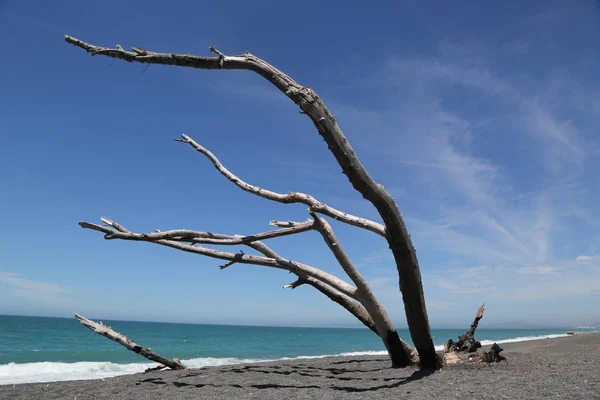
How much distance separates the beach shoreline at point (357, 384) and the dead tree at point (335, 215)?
2.33ft

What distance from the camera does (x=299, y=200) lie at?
231 inches

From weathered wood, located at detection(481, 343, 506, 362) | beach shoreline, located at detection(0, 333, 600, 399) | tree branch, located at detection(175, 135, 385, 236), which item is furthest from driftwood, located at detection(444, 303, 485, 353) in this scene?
tree branch, located at detection(175, 135, 385, 236)

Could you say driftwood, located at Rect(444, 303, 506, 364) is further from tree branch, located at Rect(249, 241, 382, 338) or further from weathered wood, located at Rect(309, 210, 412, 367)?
tree branch, located at Rect(249, 241, 382, 338)

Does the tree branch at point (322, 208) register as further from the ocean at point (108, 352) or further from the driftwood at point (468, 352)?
the ocean at point (108, 352)

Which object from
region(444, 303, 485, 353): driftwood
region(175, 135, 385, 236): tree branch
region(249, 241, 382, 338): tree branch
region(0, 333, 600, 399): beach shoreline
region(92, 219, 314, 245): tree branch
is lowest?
region(0, 333, 600, 399): beach shoreline

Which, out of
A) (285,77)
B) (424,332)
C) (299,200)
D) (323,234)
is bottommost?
(424,332)

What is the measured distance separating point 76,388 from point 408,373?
520 centimetres

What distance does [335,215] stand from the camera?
5.90 metres

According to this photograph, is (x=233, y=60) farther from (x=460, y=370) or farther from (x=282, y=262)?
(x=460, y=370)

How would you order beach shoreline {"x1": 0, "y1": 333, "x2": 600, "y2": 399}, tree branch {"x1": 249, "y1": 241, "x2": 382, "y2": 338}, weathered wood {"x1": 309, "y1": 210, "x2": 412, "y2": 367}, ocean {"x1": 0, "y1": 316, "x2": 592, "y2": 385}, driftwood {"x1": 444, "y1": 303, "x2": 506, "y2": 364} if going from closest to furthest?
beach shoreline {"x1": 0, "y1": 333, "x2": 600, "y2": 399}
weathered wood {"x1": 309, "y1": 210, "x2": 412, "y2": 367}
driftwood {"x1": 444, "y1": 303, "x2": 506, "y2": 364}
tree branch {"x1": 249, "y1": 241, "x2": 382, "y2": 338}
ocean {"x1": 0, "y1": 316, "x2": 592, "y2": 385}

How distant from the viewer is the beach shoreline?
174 inches

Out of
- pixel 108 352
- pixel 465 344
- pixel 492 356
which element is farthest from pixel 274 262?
pixel 108 352

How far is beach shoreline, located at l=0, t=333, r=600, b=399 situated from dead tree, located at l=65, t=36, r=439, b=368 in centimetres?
71

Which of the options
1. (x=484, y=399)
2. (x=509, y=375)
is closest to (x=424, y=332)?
(x=509, y=375)
